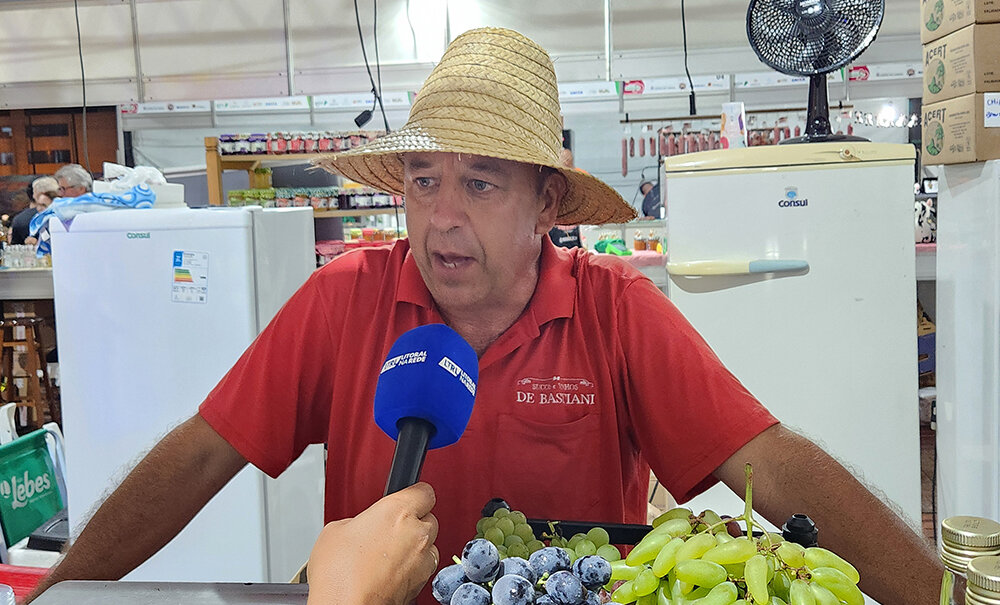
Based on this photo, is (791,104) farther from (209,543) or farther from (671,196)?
(209,543)

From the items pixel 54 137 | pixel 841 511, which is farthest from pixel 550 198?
pixel 54 137

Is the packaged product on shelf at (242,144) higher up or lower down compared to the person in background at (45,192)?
higher up

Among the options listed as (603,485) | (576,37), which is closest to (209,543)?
(603,485)

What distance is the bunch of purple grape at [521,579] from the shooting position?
1.97ft

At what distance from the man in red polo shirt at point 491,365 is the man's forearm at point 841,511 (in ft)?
0.04

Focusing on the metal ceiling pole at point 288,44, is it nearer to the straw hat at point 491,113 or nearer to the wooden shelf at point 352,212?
the wooden shelf at point 352,212

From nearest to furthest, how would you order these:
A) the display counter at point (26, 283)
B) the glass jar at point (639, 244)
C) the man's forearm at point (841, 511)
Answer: the man's forearm at point (841, 511) < the display counter at point (26, 283) < the glass jar at point (639, 244)

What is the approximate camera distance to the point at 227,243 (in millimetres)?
2799

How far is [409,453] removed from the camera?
0.75 meters

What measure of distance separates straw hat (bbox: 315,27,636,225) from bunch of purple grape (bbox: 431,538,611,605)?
78cm

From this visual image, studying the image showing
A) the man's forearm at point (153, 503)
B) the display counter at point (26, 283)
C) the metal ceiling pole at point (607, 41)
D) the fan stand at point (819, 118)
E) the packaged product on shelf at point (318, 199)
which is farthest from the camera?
the metal ceiling pole at point (607, 41)

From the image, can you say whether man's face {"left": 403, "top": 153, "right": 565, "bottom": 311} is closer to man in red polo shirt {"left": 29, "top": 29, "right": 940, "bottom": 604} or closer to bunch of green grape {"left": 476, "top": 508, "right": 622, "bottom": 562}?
man in red polo shirt {"left": 29, "top": 29, "right": 940, "bottom": 604}

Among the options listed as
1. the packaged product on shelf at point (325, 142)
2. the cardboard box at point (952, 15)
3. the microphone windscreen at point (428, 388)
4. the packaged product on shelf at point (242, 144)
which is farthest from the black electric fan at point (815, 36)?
the packaged product on shelf at point (242, 144)

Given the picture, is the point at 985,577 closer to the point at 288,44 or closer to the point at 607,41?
the point at 607,41
